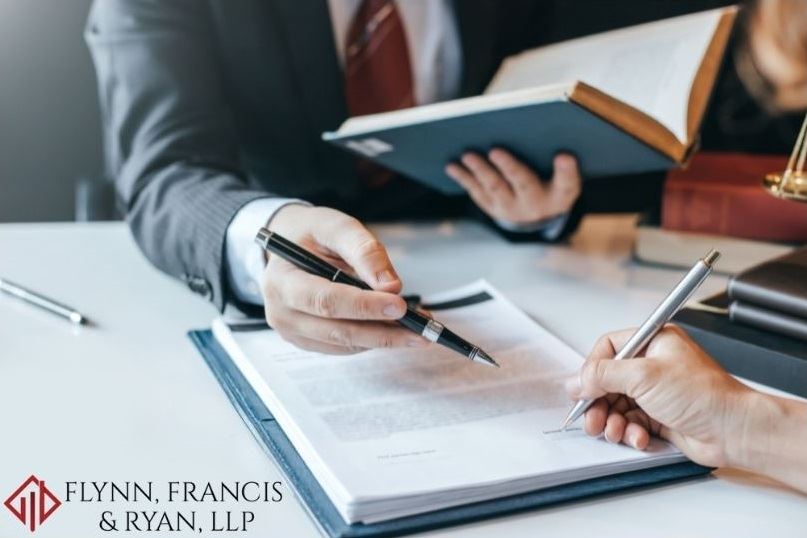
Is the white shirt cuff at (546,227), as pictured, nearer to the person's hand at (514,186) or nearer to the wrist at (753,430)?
the person's hand at (514,186)

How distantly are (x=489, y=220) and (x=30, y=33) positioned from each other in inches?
36.9

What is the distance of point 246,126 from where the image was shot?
1.30 meters

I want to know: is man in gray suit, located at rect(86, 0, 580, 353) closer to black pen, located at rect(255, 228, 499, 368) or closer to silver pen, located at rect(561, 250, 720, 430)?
black pen, located at rect(255, 228, 499, 368)

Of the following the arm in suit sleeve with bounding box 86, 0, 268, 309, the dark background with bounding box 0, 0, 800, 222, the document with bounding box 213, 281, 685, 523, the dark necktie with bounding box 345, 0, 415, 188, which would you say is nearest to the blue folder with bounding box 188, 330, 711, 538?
the document with bounding box 213, 281, 685, 523

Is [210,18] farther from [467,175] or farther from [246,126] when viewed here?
[467,175]

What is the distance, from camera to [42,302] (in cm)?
92

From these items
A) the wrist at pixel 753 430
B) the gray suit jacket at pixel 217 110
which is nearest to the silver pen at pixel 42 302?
the gray suit jacket at pixel 217 110

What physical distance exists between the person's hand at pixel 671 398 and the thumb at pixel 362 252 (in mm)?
174

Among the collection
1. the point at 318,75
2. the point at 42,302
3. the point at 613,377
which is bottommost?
the point at 42,302

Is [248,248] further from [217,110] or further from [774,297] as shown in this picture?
[774,297]

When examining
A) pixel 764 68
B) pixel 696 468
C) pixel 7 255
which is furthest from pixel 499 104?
pixel 764 68

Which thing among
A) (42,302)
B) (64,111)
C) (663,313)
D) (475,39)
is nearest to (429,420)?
(663,313)

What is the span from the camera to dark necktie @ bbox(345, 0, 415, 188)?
1284 millimetres

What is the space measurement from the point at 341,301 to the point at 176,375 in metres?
0.19
